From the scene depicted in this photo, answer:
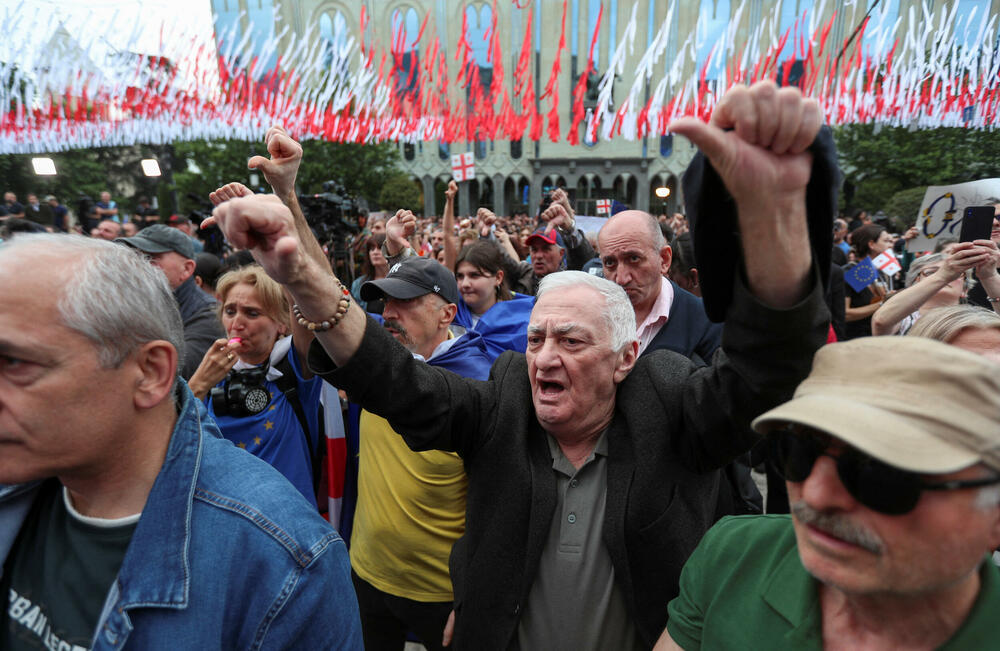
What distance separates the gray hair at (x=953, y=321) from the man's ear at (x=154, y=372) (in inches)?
Answer: 87.7

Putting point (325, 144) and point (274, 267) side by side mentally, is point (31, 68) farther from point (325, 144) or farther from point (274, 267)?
point (325, 144)

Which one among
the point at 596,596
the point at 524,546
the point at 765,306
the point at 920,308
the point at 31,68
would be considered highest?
the point at 31,68

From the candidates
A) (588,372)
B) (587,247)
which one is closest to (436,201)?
(587,247)

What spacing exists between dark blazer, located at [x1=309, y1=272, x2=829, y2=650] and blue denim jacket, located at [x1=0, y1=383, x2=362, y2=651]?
34cm

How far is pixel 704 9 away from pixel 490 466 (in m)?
38.3

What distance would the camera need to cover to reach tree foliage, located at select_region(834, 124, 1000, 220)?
22.7 meters

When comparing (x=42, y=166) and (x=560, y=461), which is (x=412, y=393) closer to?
(x=560, y=461)

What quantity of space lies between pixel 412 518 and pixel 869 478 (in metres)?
1.87

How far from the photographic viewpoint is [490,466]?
1776 mm

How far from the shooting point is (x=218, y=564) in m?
1.21

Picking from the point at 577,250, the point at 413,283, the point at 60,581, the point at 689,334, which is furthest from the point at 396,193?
the point at 60,581

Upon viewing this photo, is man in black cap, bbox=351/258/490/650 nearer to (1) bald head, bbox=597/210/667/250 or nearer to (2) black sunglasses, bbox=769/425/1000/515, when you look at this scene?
(1) bald head, bbox=597/210/667/250

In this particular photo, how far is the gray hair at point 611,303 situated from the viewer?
1816 millimetres

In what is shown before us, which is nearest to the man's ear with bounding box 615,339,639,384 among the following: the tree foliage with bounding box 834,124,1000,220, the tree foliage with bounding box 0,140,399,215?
the tree foliage with bounding box 834,124,1000,220
